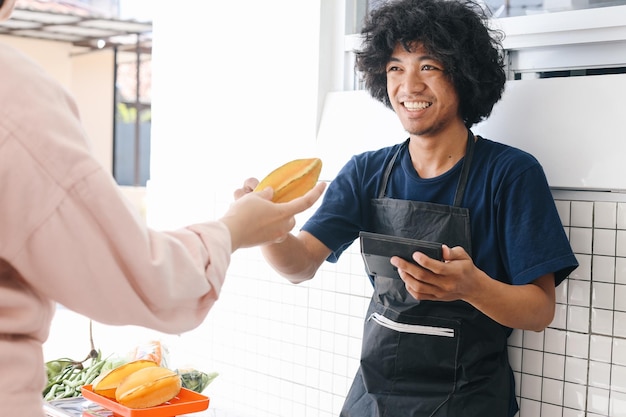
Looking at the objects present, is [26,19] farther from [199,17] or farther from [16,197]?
[16,197]

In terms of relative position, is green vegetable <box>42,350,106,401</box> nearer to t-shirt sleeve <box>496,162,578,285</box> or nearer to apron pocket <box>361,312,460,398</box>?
apron pocket <box>361,312,460,398</box>

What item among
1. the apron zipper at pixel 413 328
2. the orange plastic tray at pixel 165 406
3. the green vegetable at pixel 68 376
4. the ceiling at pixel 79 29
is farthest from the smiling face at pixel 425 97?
the ceiling at pixel 79 29

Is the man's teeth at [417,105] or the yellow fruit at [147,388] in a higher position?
the man's teeth at [417,105]

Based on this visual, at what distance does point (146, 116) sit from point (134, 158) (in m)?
0.78

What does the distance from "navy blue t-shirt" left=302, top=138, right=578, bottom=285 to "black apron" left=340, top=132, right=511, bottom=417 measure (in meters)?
0.04

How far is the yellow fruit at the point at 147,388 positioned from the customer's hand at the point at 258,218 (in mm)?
650

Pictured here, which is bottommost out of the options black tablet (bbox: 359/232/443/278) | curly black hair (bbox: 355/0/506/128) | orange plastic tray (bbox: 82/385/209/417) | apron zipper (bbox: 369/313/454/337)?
orange plastic tray (bbox: 82/385/209/417)

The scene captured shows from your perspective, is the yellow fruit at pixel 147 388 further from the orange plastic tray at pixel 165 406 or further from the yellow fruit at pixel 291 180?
the yellow fruit at pixel 291 180

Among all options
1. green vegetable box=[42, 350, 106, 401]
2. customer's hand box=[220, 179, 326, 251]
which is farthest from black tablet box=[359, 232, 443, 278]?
green vegetable box=[42, 350, 106, 401]

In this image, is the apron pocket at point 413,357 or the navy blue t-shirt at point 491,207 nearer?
the navy blue t-shirt at point 491,207

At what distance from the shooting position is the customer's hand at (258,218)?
1147 millimetres

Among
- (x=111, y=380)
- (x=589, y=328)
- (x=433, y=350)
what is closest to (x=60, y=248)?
(x=111, y=380)

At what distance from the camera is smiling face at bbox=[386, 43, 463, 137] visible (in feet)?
5.98

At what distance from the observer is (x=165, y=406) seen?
1.72 meters
